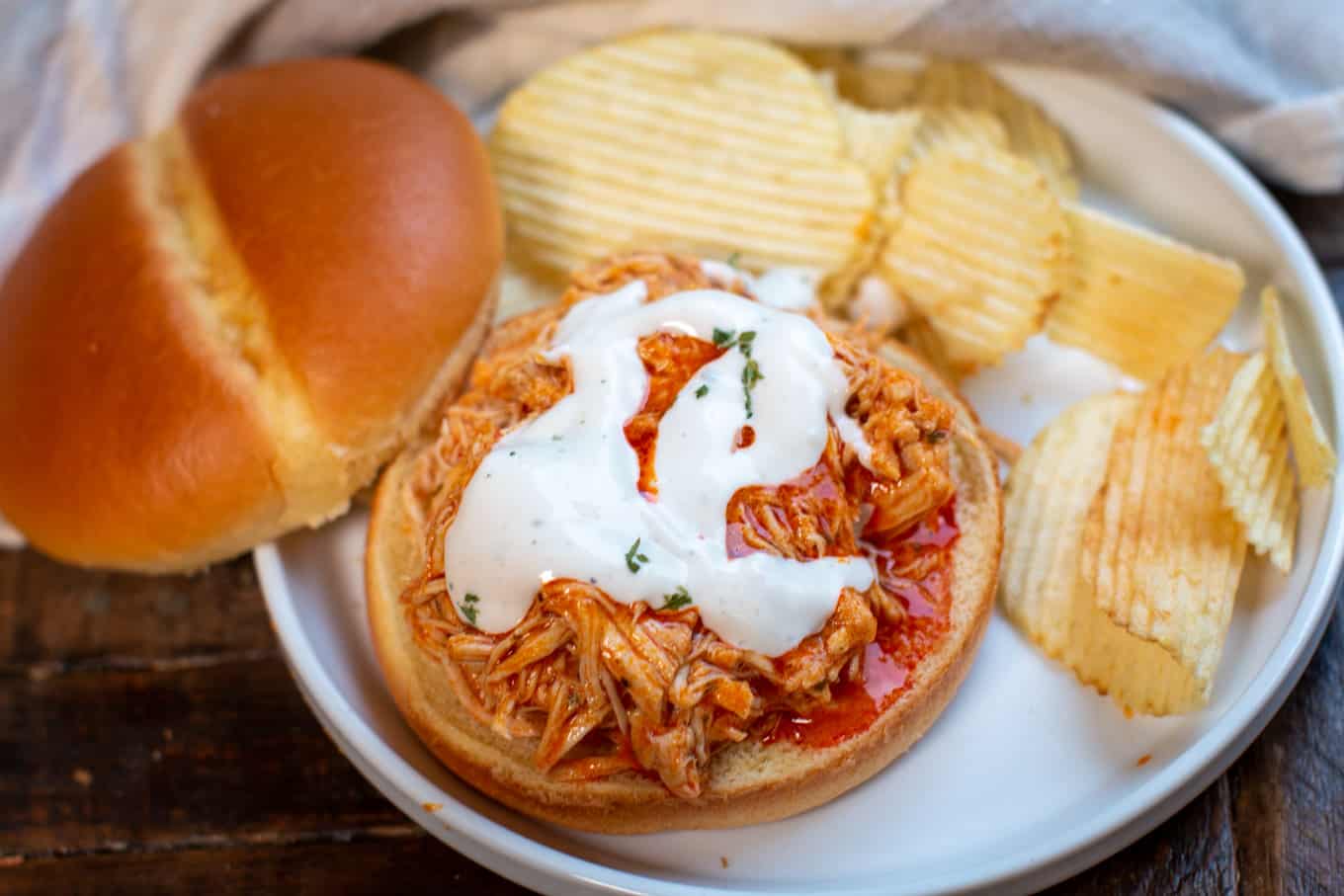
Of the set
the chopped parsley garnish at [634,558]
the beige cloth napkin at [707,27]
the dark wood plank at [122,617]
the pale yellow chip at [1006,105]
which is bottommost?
the dark wood plank at [122,617]

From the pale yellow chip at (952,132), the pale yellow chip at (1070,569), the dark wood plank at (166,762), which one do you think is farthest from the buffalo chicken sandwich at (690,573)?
the pale yellow chip at (952,132)

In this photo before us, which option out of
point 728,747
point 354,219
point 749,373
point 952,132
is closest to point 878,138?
point 952,132

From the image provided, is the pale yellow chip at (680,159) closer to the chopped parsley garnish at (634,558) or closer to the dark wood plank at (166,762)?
the chopped parsley garnish at (634,558)

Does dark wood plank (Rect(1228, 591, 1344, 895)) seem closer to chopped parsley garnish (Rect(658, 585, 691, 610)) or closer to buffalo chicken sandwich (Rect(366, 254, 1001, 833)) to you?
buffalo chicken sandwich (Rect(366, 254, 1001, 833))

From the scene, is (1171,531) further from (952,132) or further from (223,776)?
(223,776)

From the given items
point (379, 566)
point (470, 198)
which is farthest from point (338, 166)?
point (379, 566)

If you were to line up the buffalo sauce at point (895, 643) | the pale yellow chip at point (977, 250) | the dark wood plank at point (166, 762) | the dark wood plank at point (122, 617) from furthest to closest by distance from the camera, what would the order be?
the dark wood plank at point (122, 617)
the pale yellow chip at point (977, 250)
the dark wood plank at point (166, 762)
the buffalo sauce at point (895, 643)
